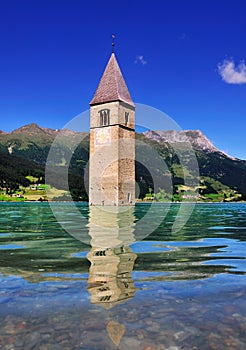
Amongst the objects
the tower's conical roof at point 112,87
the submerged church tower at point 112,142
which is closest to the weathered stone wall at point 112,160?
the submerged church tower at point 112,142

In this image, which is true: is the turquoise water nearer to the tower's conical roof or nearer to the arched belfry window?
the arched belfry window

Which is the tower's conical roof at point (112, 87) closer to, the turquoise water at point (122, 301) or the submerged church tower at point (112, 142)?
the submerged church tower at point (112, 142)

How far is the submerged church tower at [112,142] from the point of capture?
61188 mm

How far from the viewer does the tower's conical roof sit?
208 ft

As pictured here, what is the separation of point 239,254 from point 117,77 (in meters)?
59.4

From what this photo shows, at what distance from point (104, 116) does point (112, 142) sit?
5690 mm

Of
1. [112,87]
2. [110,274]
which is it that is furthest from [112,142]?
[110,274]

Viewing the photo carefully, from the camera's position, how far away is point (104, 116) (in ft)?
213

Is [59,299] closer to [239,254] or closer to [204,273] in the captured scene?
[204,273]

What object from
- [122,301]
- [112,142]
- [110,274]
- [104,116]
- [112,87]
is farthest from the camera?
[104,116]

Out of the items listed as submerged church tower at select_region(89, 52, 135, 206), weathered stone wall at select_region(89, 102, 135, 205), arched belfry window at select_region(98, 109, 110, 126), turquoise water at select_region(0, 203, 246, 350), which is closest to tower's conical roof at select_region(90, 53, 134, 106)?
submerged church tower at select_region(89, 52, 135, 206)

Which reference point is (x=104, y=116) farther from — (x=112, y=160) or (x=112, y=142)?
(x=112, y=160)

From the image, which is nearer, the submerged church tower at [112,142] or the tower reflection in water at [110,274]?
the tower reflection in water at [110,274]

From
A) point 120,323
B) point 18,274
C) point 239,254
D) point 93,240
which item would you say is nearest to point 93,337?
point 120,323
